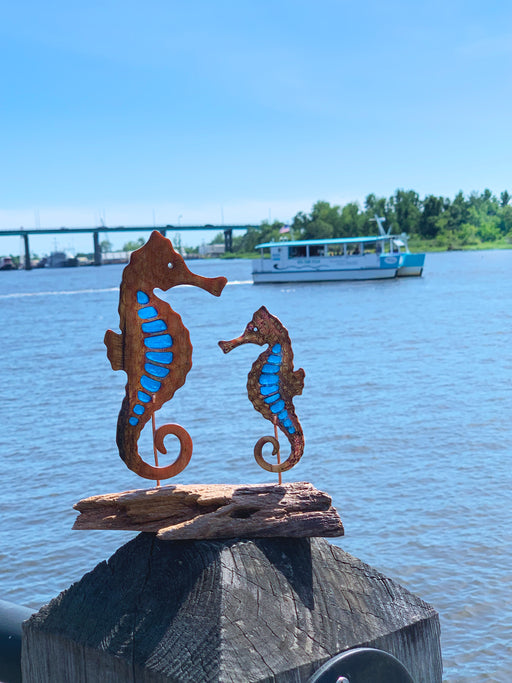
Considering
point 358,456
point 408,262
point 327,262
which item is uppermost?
point 327,262

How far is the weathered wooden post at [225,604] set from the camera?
1453 mm

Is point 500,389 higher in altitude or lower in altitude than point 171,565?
lower

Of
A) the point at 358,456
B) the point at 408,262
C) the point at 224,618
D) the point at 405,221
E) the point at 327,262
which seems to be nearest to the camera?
the point at 224,618

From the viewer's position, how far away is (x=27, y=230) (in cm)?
10369

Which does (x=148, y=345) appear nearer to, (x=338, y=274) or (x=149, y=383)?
(x=149, y=383)

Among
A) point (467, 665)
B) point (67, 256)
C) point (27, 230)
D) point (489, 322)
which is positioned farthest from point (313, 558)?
point (67, 256)

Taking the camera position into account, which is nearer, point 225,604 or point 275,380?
point 225,604

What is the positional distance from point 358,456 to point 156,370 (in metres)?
7.40

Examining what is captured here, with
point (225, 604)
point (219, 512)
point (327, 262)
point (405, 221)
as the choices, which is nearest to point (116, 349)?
point (219, 512)

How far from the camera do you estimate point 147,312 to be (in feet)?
7.75

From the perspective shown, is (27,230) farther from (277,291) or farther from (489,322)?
(489,322)

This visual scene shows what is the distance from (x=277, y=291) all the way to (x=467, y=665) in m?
45.5

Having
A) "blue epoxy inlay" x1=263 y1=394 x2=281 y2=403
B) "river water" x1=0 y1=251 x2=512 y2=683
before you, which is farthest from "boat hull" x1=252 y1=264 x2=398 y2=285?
"blue epoxy inlay" x1=263 y1=394 x2=281 y2=403

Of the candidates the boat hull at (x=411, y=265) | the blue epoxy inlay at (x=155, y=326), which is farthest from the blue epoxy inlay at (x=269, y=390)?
the boat hull at (x=411, y=265)
